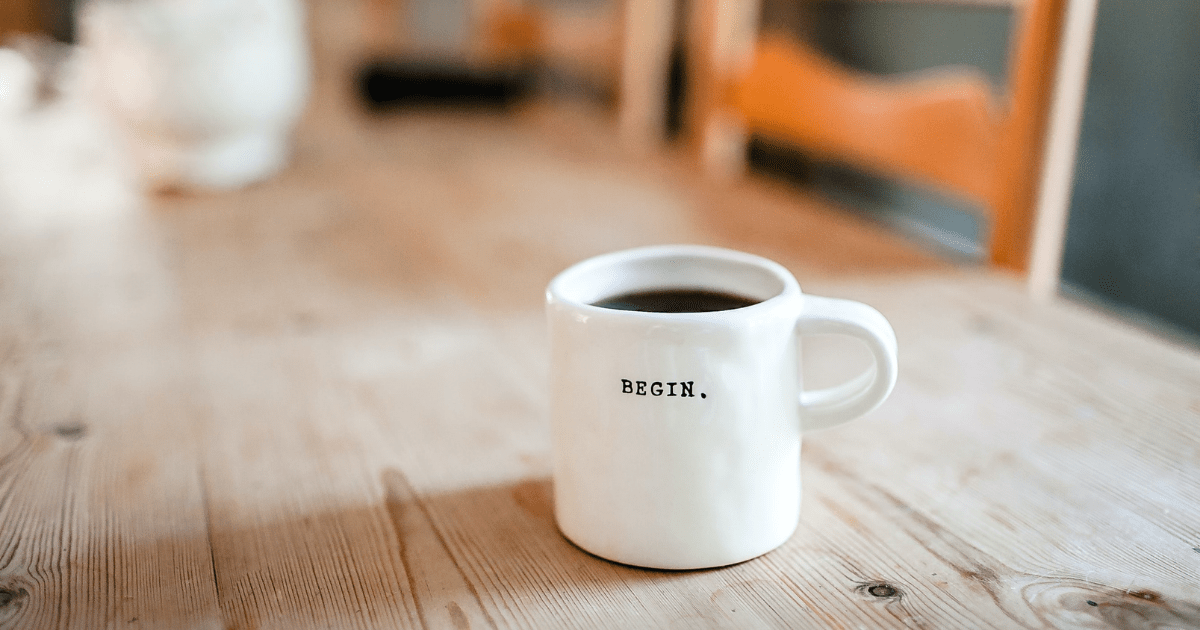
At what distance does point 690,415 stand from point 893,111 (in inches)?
26.8

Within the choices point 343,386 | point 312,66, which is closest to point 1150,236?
point 343,386

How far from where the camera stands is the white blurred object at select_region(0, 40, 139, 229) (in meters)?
1.07

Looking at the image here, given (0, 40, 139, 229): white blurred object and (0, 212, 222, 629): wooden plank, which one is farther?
(0, 40, 139, 229): white blurred object

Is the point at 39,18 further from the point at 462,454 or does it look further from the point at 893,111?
the point at 462,454

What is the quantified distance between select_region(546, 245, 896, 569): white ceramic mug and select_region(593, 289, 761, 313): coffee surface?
19 millimetres

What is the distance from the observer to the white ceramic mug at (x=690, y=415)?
343 mm

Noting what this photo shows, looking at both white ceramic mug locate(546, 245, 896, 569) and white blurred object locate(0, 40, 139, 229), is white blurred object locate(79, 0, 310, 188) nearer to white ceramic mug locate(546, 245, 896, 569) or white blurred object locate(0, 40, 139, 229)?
white blurred object locate(0, 40, 139, 229)

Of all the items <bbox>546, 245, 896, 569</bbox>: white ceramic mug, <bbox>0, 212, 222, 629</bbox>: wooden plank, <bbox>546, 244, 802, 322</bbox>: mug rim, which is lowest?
<bbox>0, 212, 222, 629</bbox>: wooden plank

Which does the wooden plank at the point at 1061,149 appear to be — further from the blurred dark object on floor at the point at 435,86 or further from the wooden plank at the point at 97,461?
the blurred dark object on floor at the point at 435,86

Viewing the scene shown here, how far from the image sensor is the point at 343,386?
1.89 ft

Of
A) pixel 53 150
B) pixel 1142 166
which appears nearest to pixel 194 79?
pixel 53 150

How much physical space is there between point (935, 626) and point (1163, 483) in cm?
18

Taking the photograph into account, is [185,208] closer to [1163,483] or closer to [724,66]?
[724,66]

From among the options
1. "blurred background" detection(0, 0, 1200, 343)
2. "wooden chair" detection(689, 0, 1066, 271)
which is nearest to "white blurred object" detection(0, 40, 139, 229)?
"blurred background" detection(0, 0, 1200, 343)
